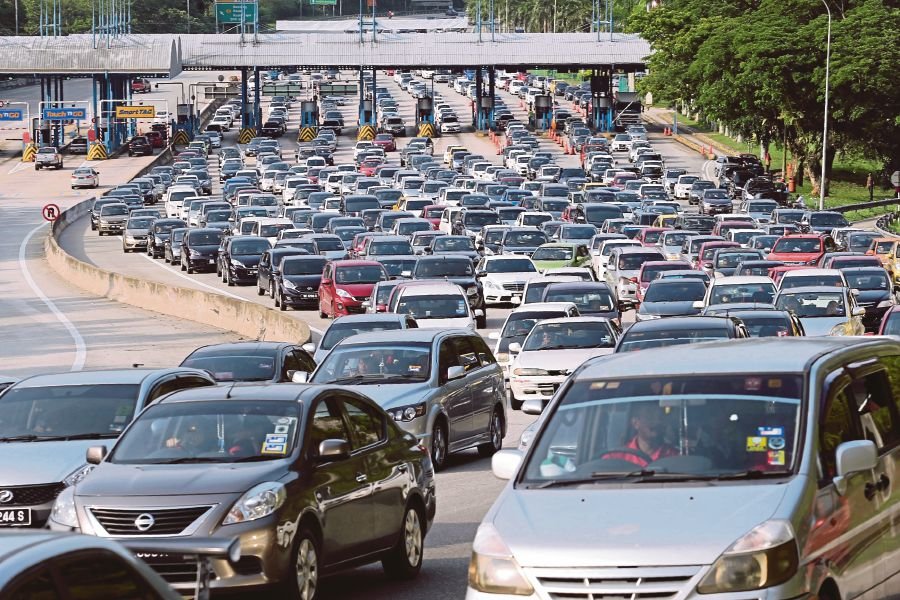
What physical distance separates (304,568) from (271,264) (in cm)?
3777

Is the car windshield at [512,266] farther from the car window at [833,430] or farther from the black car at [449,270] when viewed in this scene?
the car window at [833,430]

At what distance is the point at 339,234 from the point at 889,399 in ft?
158

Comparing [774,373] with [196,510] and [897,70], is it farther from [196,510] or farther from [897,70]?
[897,70]

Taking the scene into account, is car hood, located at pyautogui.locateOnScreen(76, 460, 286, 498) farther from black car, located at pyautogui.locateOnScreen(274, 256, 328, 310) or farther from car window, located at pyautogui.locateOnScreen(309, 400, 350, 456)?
black car, located at pyautogui.locateOnScreen(274, 256, 328, 310)

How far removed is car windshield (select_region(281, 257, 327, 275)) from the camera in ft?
152

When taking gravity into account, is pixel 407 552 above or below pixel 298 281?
above

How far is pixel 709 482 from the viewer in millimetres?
8602

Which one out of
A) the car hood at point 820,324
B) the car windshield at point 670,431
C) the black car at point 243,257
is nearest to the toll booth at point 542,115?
the black car at point 243,257

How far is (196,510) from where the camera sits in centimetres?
1061

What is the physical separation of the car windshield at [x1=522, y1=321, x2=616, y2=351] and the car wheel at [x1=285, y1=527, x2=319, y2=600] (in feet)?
51.3

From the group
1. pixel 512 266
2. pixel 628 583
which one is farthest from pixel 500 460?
pixel 512 266

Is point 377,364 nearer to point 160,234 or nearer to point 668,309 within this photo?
point 668,309

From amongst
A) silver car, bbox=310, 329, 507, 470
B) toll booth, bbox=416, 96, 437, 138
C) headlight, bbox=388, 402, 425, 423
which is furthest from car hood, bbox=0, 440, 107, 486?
toll booth, bbox=416, 96, 437, 138

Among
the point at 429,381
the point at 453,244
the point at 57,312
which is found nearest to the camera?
the point at 429,381
